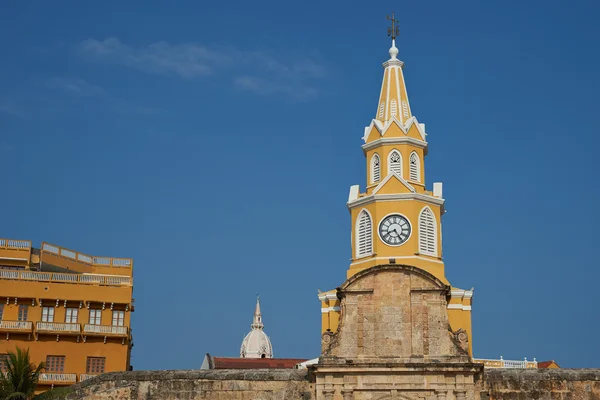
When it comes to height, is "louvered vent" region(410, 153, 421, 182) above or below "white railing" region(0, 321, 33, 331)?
above

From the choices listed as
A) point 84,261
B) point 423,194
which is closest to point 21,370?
point 84,261

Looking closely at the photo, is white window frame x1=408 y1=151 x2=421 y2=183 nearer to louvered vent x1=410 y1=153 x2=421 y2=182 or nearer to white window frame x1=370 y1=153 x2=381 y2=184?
louvered vent x1=410 y1=153 x2=421 y2=182

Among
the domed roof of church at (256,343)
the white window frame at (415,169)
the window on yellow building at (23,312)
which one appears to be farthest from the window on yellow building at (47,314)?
the domed roof of church at (256,343)

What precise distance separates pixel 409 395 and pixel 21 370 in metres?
16.6

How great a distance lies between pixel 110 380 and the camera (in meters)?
44.3

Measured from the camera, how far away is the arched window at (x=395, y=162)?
198 ft

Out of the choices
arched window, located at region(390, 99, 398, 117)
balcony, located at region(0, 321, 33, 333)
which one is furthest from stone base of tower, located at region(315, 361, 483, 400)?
arched window, located at region(390, 99, 398, 117)

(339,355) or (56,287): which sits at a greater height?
(56,287)

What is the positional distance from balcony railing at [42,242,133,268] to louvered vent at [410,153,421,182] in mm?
18945

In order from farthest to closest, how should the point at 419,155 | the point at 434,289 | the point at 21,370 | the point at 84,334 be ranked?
the point at 419,155
the point at 84,334
the point at 434,289
the point at 21,370

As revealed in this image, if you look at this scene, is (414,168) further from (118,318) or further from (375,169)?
(118,318)

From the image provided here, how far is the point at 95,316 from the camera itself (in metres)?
58.0

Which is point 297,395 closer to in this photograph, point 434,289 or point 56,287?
point 434,289

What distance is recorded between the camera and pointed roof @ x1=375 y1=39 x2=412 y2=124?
203 feet
